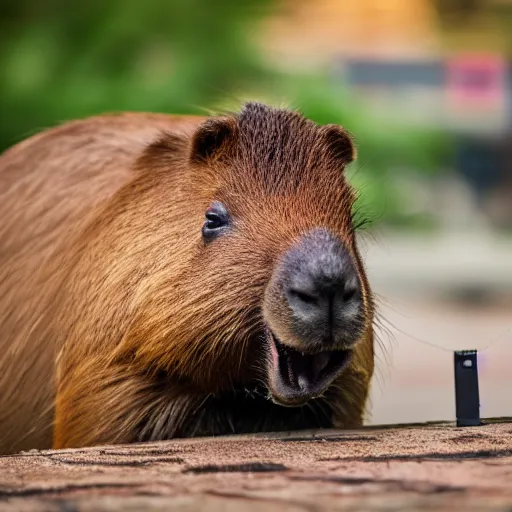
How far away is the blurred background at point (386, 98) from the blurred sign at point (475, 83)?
3 centimetres

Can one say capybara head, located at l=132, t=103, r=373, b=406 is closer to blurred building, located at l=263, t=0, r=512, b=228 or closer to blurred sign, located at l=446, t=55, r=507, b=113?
blurred building, located at l=263, t=0, r=512, b=228

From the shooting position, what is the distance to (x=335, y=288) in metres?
3.58

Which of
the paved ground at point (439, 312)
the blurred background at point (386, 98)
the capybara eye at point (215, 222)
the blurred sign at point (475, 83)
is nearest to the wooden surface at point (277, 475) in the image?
the capybara eye at point (215, 222)

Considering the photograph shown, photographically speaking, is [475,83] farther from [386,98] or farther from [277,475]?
[277,475]

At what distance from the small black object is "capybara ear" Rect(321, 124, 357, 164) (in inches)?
30.7

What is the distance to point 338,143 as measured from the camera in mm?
4215

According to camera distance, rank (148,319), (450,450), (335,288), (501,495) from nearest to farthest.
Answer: (501,495)
(450,450)
(335,288)
(148,319)

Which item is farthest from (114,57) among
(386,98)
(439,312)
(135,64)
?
(386,98)

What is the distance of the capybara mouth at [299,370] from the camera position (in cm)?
374

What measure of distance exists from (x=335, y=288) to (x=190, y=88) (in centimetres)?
688

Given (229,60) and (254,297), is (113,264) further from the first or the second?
(229,60)

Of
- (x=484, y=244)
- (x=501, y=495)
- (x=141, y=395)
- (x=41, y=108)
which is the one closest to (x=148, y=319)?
(x=141, y=395)

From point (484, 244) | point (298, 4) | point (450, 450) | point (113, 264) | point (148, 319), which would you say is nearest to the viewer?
point (450, 450)

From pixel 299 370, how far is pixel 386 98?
595 inches
